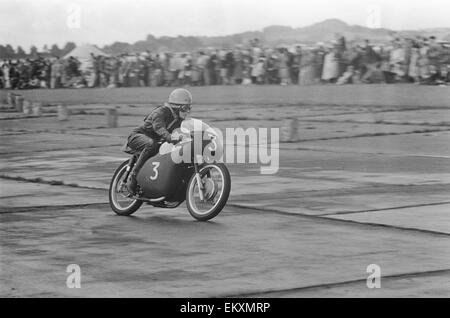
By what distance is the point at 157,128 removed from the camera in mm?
11305

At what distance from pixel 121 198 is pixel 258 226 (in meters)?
1.89

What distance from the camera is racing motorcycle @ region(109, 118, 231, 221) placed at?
1114cm

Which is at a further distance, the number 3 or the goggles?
the number 3

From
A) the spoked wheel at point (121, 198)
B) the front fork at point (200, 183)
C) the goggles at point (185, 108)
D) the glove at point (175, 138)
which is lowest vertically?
the spoked wheel at point (121, 198)

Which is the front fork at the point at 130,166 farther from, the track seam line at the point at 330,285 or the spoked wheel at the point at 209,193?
the track seam line at the point at 330,285

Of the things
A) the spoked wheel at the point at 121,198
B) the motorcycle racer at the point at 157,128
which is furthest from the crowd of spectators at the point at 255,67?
the motorcycle racer at the point at 157,128

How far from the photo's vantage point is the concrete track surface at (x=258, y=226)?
8055mm

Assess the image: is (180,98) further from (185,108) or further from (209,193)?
(209,193)

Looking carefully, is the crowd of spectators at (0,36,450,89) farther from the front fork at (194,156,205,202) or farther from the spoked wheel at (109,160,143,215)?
the front fork at (194,156,205,202)

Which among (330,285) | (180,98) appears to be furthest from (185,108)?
Result: (330,285)

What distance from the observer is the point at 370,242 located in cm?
966

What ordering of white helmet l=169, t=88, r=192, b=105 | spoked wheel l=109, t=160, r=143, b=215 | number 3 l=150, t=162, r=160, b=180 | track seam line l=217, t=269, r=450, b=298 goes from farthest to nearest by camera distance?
spoked wheel l=109, t=160, r=143, b=215 → number 3 l=150, t=162, r=160, b=180 → white helmet l=169, t=88, r=192, b=105 → track seam line l=217, t=269, r=450, b=298

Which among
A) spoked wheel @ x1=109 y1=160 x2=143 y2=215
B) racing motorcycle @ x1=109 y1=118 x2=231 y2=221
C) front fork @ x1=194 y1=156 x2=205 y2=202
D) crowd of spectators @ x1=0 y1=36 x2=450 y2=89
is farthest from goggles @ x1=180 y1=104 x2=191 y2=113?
crowd of spectators @ x1=0 y1=36 x2=450 y2=89
